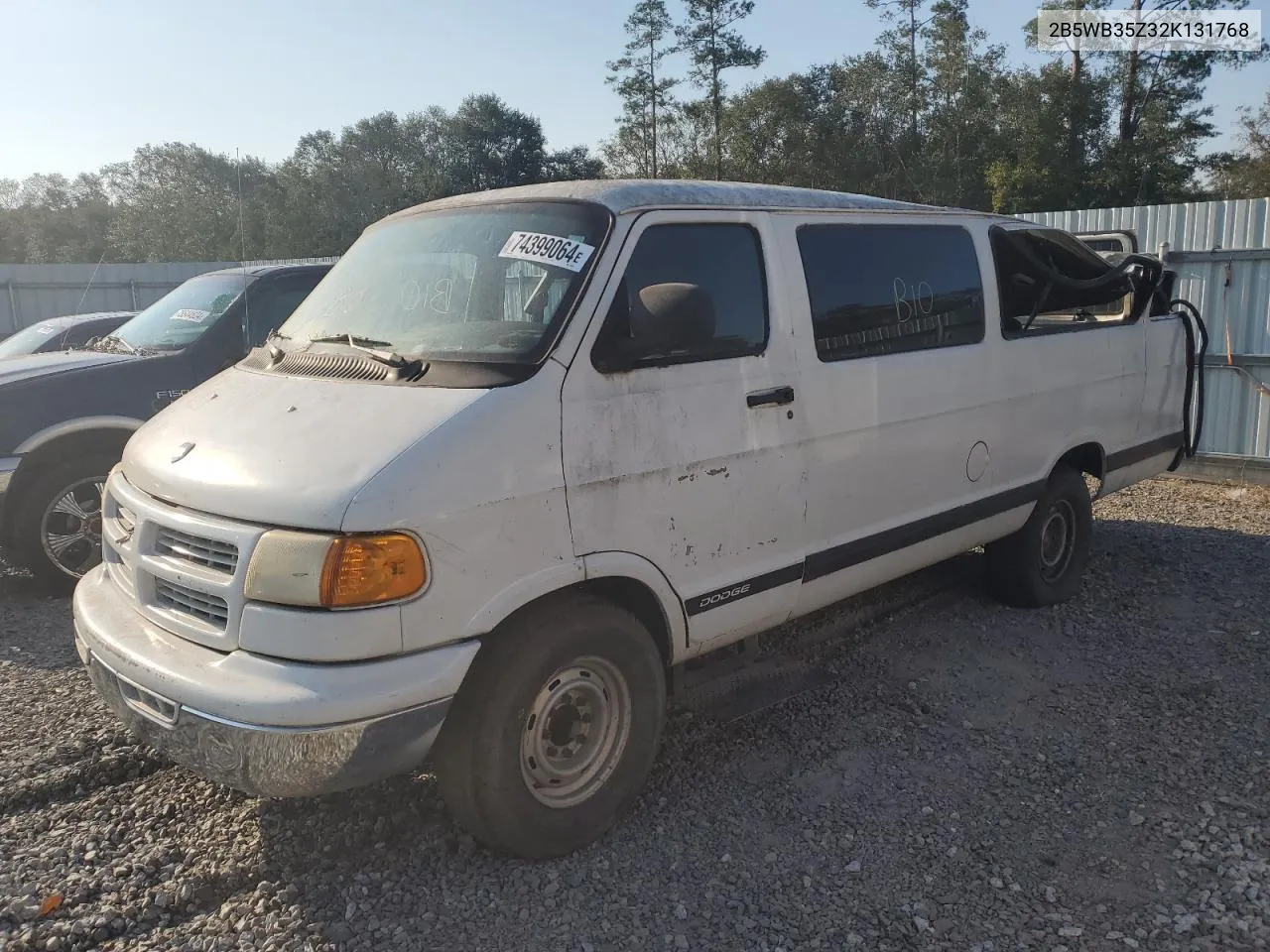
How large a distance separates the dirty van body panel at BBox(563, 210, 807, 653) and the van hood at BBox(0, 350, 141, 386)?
13.7 feet

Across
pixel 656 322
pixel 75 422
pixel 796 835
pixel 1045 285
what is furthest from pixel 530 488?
pixel 75 422

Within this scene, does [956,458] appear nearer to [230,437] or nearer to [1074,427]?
[1074,427]

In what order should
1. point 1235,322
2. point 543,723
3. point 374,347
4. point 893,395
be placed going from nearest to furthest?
point 543,723, point 374,347, point 893,395, point 1235,322

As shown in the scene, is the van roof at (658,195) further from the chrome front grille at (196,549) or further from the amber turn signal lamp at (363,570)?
the chrome front grille at (196,549)

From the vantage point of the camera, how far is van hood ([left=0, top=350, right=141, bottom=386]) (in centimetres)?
575

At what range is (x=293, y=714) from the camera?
2547 mm

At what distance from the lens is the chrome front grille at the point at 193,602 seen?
2.79m

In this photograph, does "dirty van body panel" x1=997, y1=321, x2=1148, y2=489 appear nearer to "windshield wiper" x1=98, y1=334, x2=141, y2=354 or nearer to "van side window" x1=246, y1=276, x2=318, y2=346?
"van side window" x1=246, y1=276, x2=318, y2=346

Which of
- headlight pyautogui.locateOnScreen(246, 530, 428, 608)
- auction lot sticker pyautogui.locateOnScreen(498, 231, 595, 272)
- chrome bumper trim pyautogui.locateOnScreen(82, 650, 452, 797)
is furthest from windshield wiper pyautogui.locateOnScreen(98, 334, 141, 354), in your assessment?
headlight pyautogui.locateOnScreen(246, 530, 428, 608)

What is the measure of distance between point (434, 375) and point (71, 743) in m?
2.39

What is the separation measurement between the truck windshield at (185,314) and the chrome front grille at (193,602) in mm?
3652

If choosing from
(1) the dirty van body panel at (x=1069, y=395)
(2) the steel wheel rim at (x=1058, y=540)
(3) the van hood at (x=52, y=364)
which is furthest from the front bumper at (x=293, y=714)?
(2) the steel wheel rim at (x=1058, y=540)

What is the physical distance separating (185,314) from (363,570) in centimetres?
471

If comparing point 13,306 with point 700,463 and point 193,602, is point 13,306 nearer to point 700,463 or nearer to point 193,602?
point 193,602
